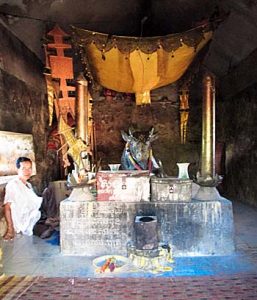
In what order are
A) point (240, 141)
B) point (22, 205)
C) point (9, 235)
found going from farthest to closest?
point (240, 141), point (22, 205), point (9, 235)

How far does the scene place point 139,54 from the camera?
16.8 feet

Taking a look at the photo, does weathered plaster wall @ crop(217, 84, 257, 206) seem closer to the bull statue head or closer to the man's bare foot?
the bull statue head

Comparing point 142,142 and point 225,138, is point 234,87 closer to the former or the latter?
point 225,138

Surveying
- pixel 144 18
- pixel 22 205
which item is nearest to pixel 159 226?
pixel 22 205

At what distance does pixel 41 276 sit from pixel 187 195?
1.95 metres

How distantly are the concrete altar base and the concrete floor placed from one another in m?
0.15

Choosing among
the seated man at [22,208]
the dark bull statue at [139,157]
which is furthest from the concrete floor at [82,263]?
the dark bull statue at [139,157]

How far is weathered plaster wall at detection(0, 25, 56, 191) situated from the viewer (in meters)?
5.04

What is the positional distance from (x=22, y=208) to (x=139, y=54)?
3.09 m

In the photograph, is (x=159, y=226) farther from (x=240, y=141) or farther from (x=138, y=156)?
(x=240, y=141)

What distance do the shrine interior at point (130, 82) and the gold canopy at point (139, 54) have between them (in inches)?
0.7

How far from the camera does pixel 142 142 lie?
620 cm

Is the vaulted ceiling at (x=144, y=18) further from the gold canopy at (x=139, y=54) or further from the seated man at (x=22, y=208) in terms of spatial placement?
the seated man at (x=22, y=208)

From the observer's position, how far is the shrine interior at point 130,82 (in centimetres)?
496
